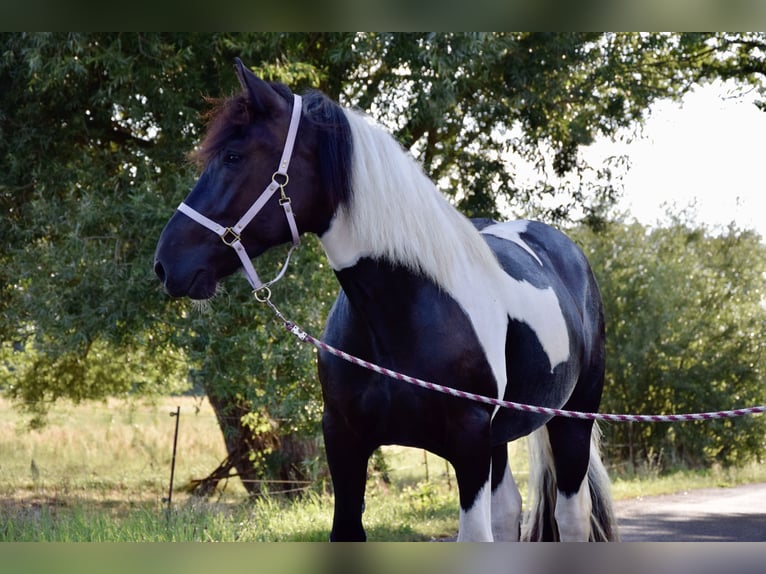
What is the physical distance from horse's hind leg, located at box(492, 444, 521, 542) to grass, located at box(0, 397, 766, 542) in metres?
2.00

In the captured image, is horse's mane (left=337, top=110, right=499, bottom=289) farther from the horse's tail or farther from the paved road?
the paved road

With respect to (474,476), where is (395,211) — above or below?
above

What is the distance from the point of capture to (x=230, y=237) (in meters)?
2.70

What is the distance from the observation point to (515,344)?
321 centimetres

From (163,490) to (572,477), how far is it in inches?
238

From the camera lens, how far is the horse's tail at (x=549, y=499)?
413 centimetres

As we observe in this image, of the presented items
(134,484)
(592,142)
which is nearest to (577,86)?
(592,142)

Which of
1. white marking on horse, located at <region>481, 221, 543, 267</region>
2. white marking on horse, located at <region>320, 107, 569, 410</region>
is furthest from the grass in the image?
white marking on horse, located at <region>320, 107, 569, 410</region>

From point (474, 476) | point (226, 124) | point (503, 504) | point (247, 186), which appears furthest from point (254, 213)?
point (503, 504)

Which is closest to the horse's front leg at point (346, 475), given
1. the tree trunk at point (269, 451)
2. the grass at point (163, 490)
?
the grass at point (163, 490)

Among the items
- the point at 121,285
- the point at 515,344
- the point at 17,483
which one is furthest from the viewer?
the point at 17,483

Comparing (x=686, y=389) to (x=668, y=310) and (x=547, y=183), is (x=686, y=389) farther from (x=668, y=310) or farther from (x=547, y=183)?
(x=547, y=183)

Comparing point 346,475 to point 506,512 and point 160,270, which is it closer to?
point 160,270

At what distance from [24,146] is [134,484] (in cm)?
407
